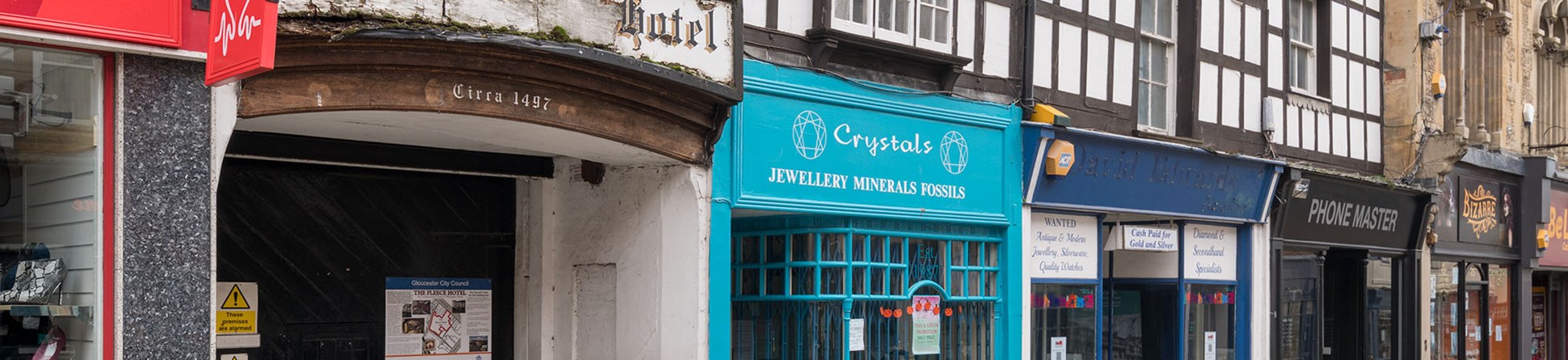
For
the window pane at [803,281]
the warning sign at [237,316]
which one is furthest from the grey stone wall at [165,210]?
the window pane at [803,281]

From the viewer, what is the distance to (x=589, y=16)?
7.98m

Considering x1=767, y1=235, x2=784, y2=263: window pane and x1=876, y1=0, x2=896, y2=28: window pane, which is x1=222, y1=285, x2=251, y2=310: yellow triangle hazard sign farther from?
x1=876, y1=0, x2=896, y2=28: window pane

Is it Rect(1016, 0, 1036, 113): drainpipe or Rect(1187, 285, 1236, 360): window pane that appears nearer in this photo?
Rect(1016, 0, 1036, 113): drainpipe

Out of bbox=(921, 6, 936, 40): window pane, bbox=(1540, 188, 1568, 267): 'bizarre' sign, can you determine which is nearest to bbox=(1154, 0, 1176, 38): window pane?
bbox=(921, 6, 936, 40): window pane

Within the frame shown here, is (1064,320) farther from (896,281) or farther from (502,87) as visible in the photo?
(502,87)

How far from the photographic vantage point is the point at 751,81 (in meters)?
9.19

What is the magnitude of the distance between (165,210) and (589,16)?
2432 mm

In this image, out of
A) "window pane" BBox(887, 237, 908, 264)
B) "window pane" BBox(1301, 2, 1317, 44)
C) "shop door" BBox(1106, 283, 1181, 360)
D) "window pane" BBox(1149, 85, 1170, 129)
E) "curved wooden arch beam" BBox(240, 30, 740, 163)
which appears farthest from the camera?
"window pane" BBox(1301, 2, 1317, 44)

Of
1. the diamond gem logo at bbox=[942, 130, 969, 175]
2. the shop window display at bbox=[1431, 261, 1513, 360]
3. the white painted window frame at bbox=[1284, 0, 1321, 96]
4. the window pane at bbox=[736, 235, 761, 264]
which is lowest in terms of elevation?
the shop window display at bbox=[1431, 261, 1513, 360]

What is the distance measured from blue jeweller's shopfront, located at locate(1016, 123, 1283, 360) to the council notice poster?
405cm

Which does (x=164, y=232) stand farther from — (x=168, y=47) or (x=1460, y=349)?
(x=1460, y=349)

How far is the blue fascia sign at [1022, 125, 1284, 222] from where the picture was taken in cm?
1152

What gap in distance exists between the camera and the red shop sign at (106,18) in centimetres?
592

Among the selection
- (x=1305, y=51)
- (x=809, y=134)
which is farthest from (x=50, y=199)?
(x=1305, y=51)
